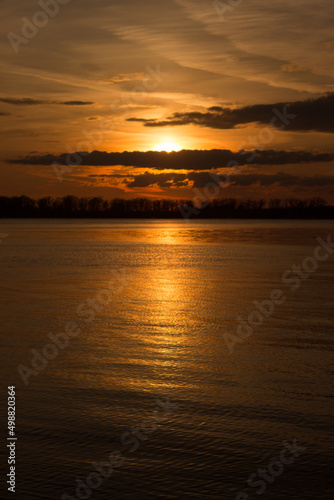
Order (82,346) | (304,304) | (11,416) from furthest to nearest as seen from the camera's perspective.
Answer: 1. (304,304)
2. (82,346)
3. (11,416)

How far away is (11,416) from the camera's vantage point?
26.9ft

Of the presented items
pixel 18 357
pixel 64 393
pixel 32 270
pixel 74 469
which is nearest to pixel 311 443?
pixel 74 469

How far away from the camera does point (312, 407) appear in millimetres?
8711

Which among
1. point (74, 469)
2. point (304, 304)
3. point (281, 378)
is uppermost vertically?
point (304, 304)

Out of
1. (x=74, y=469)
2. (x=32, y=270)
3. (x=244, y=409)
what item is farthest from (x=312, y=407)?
(x=32, y=270)

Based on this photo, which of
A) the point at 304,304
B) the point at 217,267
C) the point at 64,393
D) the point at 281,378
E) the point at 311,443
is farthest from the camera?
the point at 217,267

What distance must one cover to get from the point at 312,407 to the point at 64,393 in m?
Result: 3.78

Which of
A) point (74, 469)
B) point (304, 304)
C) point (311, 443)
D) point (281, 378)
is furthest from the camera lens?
point (304, 304)

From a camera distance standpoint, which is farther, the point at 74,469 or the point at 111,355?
the point at 111,355

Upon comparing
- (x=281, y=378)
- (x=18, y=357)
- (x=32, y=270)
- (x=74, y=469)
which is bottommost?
(x=74, y=469)

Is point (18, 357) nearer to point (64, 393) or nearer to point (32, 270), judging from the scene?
point (64, 393)

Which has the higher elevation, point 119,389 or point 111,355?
point 111,355

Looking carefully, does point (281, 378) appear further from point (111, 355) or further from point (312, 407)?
point (111, 355)

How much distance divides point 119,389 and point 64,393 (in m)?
0.87
